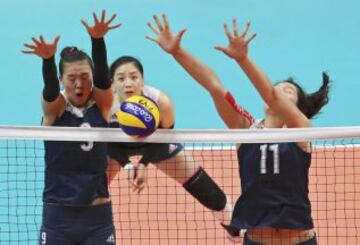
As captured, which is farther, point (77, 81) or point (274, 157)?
point (77, 81)

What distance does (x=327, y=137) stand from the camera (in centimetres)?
392

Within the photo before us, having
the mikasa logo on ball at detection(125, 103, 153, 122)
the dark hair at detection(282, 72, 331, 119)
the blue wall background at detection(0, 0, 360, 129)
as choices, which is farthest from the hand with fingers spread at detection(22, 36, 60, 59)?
the blue wall background at detection(0, 0, 360, 129)

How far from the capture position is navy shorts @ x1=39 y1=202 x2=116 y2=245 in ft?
12.5

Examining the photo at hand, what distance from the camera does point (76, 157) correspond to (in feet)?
12.7

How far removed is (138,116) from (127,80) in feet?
2.52

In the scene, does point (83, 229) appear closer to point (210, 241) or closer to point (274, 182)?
point (274, 182)

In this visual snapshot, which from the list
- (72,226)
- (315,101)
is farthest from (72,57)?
(315,101)

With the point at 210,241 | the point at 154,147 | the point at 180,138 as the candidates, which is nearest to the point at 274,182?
the point at 180,138

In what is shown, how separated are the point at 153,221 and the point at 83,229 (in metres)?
2.65

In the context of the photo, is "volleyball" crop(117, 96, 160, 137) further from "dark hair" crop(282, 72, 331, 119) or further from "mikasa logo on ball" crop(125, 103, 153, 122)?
"dark hair" crop(282, 72, 331, 119)

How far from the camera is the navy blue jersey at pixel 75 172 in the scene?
12.5ft

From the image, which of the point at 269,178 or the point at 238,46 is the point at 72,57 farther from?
the point at 269,178

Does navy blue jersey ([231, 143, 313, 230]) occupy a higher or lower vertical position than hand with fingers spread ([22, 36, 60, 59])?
lower

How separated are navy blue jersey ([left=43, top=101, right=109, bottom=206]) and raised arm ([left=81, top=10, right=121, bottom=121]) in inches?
8.0
